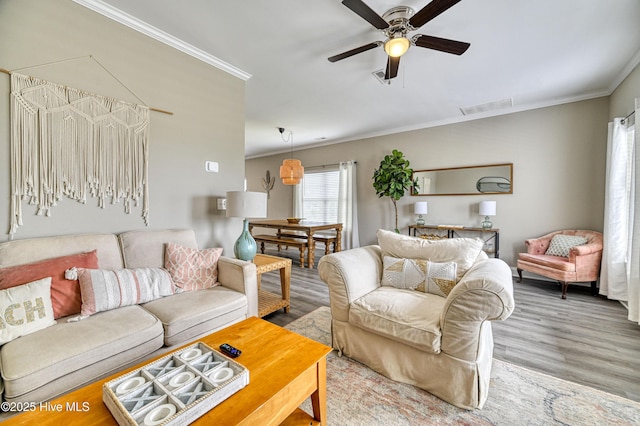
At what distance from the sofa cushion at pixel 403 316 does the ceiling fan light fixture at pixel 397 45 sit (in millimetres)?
1872

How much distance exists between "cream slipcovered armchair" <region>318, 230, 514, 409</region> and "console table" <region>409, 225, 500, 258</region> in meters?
2.35

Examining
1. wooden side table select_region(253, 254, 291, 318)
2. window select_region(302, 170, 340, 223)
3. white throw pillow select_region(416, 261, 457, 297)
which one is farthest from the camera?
window select_region(302, 170, 340, 223)

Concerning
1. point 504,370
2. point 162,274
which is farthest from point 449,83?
point 162,274

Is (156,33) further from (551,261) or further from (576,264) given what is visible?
(576,264)

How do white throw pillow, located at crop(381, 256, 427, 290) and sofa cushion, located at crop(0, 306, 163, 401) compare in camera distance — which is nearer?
sofa cushion, located at crop(0, 306, 163, 401)

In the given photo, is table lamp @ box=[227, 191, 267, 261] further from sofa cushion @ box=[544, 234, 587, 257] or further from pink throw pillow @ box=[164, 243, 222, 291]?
sofa cushion @ box=[544, 234, 587, 257]

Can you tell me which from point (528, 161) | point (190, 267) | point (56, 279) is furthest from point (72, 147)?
point (528, 161)

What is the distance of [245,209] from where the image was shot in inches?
91.4

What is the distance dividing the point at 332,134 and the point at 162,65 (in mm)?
3587

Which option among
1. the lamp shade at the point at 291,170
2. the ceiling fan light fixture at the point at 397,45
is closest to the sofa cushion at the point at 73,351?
the ceiling fan light fixture at the point at 397,45

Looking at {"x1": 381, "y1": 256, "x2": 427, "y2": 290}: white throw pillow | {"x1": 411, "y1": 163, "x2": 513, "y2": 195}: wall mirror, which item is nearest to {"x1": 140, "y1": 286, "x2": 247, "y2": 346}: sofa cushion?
{"x1": 381, "y1": 256, "x2": 427, "y2": 290}: white throw pillow

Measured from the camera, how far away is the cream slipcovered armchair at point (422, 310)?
1.34m

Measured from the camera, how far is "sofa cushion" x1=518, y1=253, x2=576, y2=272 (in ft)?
9.65

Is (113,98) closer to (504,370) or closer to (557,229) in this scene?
(504,370)
